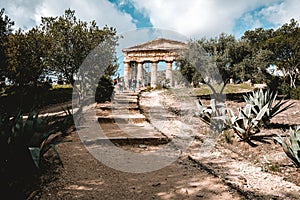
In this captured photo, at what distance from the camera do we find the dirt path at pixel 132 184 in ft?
10.6

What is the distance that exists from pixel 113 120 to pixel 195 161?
5.06 metres

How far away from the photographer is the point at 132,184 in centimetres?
363

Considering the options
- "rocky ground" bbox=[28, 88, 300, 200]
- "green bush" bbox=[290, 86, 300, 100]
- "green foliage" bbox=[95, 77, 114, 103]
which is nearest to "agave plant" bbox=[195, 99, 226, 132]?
"rocky ground" bbox=[28, 88, 300, 200]

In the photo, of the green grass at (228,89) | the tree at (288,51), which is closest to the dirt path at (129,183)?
the green grass at (228,89)

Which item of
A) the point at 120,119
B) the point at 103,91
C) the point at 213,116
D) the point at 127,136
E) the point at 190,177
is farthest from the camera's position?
the point at 103,91

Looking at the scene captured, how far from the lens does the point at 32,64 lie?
12.9 metres

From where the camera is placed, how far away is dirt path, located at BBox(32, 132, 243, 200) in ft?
10.6

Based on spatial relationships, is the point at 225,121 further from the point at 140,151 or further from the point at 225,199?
the point at 225,199

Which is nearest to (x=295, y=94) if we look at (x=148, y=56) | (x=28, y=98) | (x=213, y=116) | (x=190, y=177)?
(x=213, y=116)

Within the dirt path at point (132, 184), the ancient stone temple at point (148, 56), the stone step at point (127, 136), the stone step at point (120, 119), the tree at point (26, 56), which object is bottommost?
the dirt path at point (132, 184)

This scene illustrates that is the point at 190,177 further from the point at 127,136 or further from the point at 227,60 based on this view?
the point at 227,60

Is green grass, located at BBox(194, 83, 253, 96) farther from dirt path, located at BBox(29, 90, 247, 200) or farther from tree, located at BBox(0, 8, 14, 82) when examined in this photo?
dirt path, located at BBox(29, 90, 247, 200)

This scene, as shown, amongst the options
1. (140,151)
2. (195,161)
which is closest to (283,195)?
(195,161)

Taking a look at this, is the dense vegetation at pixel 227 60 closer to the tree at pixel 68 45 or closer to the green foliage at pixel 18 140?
the tree at pixel 68 45
